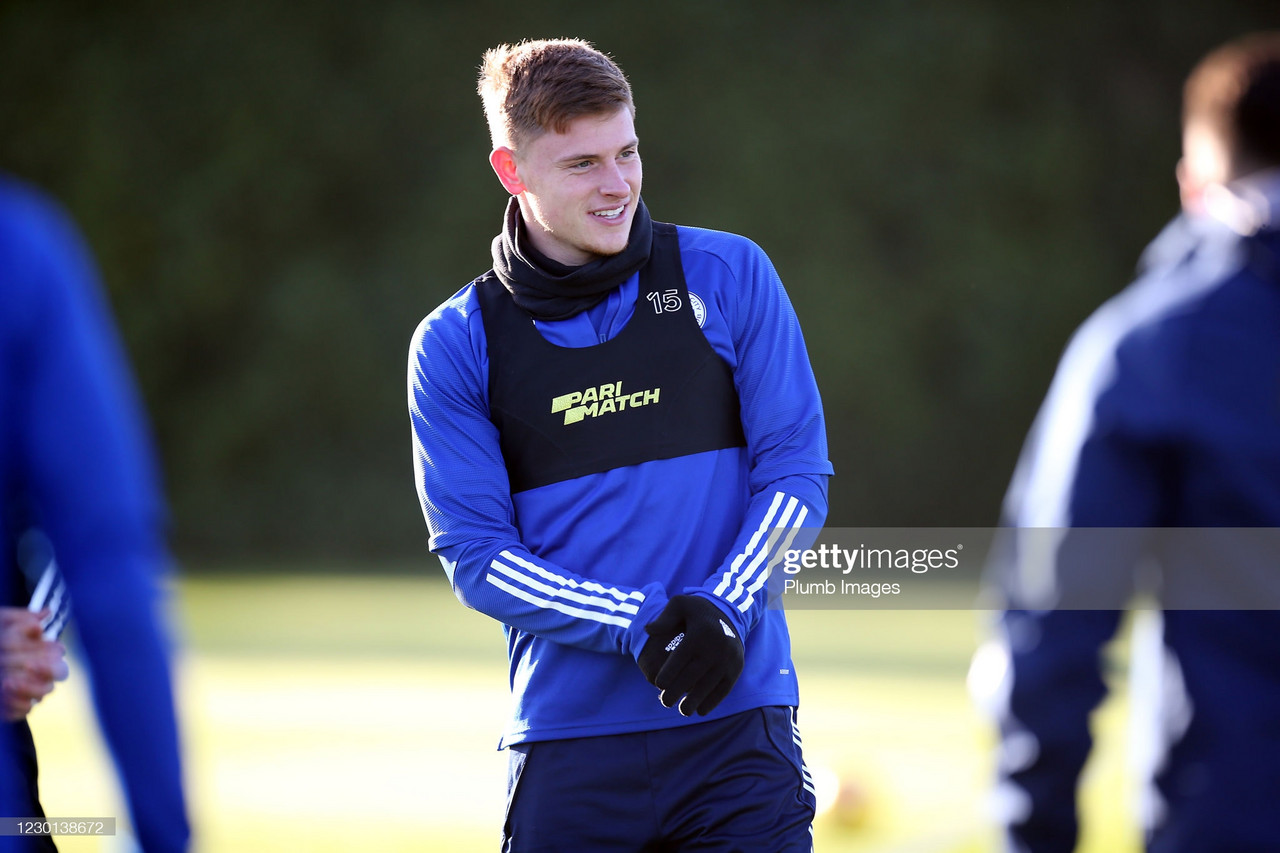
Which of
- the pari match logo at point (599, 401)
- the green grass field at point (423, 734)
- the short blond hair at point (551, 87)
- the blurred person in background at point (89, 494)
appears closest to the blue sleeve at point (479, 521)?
the pari match logo at point (599, 401)

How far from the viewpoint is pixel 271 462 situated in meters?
14.4

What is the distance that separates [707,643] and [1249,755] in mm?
780

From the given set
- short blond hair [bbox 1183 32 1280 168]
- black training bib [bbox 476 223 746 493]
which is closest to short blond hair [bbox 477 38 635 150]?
black training bib [bbox 476 223 746 493]

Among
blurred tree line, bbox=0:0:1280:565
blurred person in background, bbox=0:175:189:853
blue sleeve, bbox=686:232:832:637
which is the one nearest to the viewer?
blurred person in background, bbox=0:175:189:853

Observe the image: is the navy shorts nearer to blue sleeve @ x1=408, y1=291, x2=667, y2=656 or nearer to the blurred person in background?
blue sleeve @ x1=408, y1=291, x2=667, y2=656

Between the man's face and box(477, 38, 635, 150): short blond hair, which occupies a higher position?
box(477, 38, 635, 150): short blond hair

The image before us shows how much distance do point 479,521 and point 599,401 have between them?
26 centimetres

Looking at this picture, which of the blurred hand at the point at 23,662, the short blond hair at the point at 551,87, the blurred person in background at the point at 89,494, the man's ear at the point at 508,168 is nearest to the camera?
the blurred person in background at the point at 89,494

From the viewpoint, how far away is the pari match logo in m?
2.19

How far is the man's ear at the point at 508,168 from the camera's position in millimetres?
2322

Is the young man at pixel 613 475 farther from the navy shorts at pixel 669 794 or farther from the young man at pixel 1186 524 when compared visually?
the young man at pixel 1186 524

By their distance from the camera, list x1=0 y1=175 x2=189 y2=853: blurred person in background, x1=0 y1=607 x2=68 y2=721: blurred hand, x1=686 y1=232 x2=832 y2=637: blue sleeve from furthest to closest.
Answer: x1=686 y1=232 x2=832 y2=637: blue sleeve, x1=0 y1=607 x2=68 y2=721: blurred hand, x1=0 y1=175 x2=189 y2=853: blurred person in background

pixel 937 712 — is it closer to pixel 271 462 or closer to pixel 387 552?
pixel 387 552

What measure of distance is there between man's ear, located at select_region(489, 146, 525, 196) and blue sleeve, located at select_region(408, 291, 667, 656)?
21 cm
